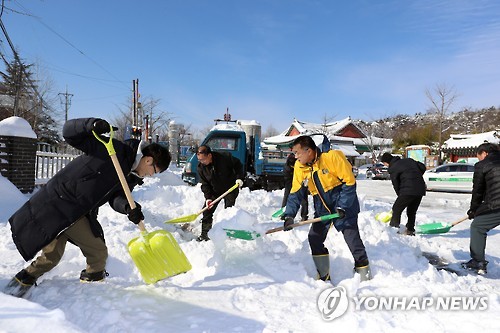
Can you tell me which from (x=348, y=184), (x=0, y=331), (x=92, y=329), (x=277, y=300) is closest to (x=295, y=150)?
(x=348, y=184)

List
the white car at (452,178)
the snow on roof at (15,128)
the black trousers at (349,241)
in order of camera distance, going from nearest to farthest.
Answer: the black trousers at (349,241) < the snow on roof at (15,128) < the white car at (452,178)

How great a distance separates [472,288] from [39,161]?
31.4 ft

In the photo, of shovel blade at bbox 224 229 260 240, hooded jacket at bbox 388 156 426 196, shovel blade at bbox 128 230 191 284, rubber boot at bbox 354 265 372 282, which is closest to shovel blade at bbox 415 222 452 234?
hooded jacket at bbox 388 156 426 196

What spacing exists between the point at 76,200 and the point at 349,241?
2.54 metres

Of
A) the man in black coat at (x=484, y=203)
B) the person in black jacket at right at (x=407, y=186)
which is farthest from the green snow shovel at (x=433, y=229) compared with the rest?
the man in black coat at (x=484, y=203)

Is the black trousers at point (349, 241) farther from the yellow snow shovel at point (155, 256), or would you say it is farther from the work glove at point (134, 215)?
the work glove at point (134, 215)

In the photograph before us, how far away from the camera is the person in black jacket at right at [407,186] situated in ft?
18.1

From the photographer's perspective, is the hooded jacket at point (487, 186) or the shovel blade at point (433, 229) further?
the shovel blade at point (433, 229)

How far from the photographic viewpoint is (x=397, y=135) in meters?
46.1

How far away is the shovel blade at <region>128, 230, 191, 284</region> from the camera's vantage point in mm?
2614

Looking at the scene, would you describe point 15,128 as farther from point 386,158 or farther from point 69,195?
point 386,158

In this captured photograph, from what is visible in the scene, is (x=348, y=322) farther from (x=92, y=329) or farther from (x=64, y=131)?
(x=64, y=131)

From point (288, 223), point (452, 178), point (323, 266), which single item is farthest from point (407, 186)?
point (452, 178)

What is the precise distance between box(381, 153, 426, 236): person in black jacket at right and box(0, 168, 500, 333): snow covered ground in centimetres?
87
